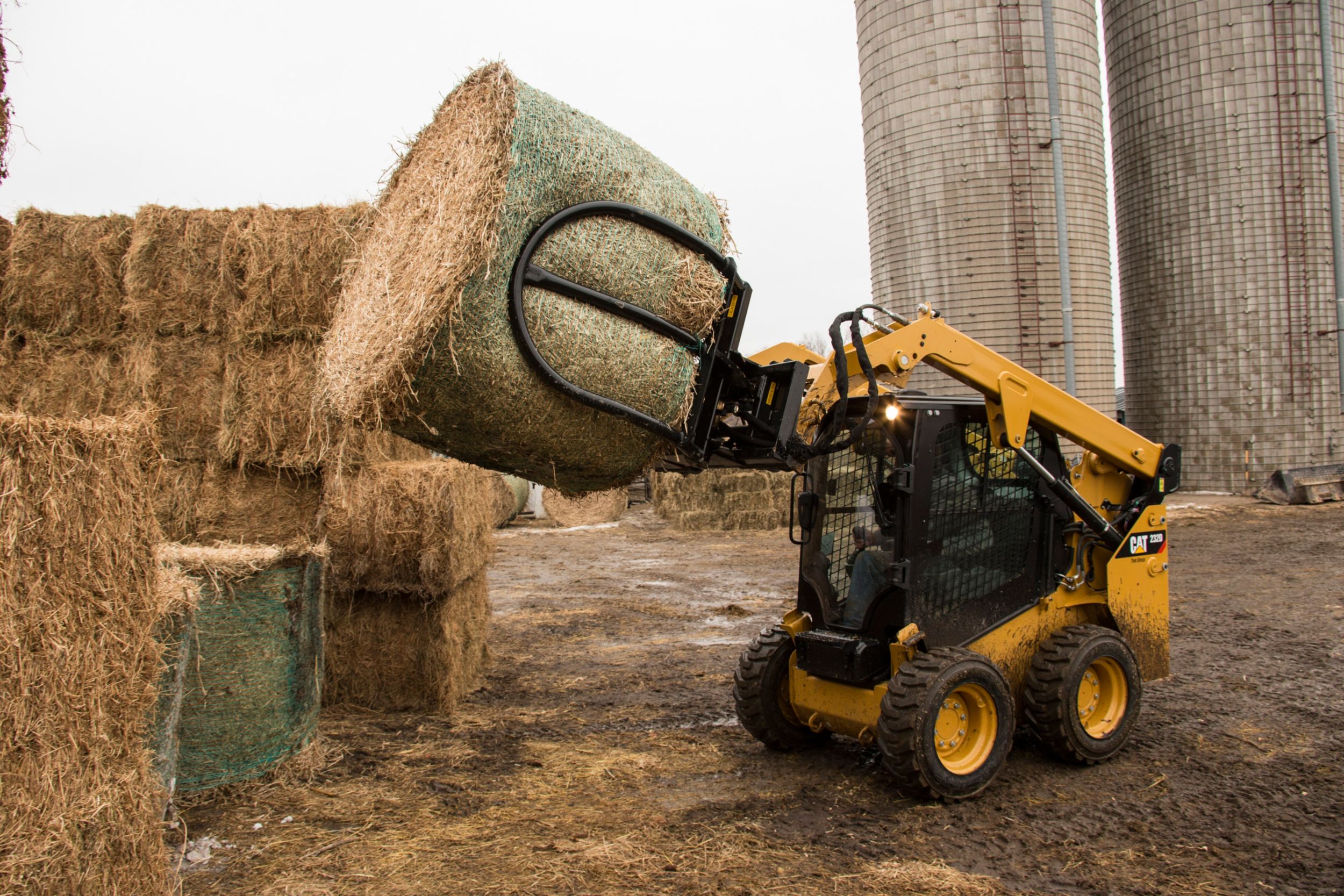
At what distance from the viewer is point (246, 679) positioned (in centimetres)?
493

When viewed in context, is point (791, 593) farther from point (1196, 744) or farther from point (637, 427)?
point (637, 427)

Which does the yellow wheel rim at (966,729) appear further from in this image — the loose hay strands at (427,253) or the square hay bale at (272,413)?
the square hay bale at (272,413)

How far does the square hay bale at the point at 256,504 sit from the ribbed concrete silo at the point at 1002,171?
1060 cm

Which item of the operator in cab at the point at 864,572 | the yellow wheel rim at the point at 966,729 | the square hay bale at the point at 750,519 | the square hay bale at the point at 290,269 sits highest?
the square hay bale at the point at 290,269

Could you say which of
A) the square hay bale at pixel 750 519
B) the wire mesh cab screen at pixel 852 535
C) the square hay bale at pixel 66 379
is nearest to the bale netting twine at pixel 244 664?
the square hay bale at pixel 66 379

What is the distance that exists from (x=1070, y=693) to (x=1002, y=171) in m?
11.5

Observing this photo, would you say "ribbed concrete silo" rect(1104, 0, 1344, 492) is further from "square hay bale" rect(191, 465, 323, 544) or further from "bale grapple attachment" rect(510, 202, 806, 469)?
"square hay bale" rect(191, 465, 323, 544)

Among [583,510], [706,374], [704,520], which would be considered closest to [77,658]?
[706,374]

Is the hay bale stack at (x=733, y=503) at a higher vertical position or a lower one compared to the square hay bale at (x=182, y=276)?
lower

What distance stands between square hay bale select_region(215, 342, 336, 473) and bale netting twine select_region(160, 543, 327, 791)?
141 centimetres

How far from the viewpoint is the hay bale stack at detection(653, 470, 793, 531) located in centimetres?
1822

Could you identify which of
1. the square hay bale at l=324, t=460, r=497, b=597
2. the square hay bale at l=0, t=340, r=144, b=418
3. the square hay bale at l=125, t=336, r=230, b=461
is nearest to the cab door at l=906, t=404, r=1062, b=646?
the square hay bale at l=324, t=460, r=497, b=597

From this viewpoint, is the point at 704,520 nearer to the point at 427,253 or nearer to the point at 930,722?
the point at 930,722

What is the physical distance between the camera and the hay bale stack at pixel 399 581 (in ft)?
20.3
